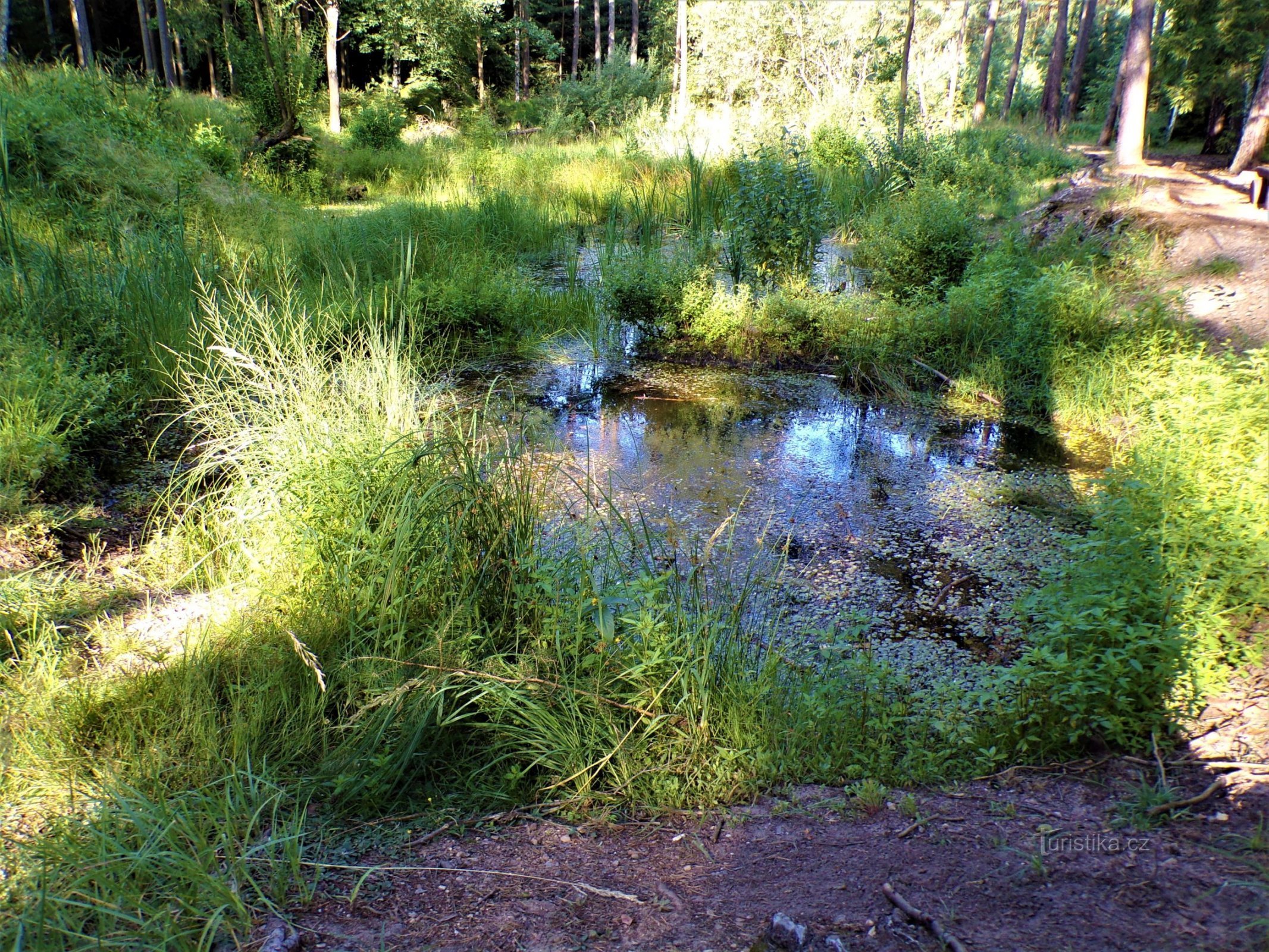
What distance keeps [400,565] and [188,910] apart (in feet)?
4.12

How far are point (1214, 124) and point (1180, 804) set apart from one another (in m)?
17.3

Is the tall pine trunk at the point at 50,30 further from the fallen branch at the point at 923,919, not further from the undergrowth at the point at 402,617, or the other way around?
the fallen branch at the point at 923,919

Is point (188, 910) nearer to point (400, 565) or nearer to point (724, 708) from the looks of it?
point (400, 565)

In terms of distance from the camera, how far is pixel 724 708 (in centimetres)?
248

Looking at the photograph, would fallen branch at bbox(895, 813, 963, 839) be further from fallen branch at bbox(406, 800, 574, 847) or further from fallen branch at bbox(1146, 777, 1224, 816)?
fallen branch at bbox(406, 800, 574, 847)

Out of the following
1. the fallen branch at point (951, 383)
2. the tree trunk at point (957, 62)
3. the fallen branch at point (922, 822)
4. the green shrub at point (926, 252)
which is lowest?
the fallen branch at point (922, 822)

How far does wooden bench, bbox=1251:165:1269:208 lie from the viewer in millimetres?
8375

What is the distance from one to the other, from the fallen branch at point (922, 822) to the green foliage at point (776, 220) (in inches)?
245

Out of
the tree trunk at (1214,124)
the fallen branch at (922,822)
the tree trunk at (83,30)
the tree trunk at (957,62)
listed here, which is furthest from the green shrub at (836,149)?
the tree trunk at (83,30)

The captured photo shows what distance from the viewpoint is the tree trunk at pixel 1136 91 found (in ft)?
37.4

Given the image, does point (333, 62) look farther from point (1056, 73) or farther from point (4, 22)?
point (1056, 73)

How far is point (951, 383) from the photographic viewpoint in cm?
612

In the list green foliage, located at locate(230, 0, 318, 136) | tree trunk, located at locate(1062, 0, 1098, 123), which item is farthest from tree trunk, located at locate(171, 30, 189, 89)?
tree trunk, located at locate(1062, 0, 1098, 123)

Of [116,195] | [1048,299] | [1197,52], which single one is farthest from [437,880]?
[1197,52]
